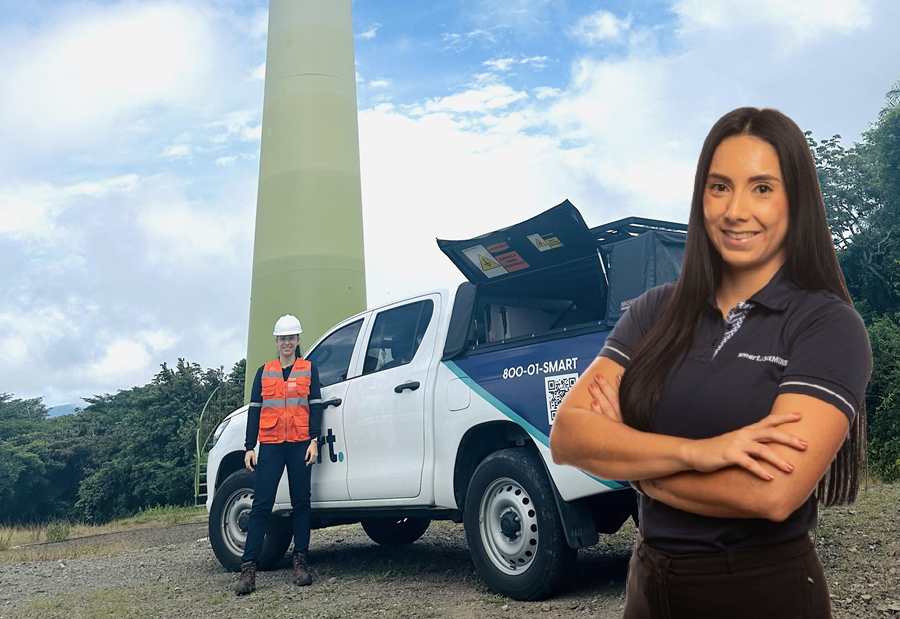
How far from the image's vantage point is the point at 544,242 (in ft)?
21.8

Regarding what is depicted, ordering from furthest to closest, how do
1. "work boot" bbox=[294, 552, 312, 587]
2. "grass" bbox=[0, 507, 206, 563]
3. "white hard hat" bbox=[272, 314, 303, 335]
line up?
"grass" bbox=[0, 507, 206, 563] < "white hard hat" bbox=[272, 314, 303, 335] < "work boot" bbox=[294, 552, 312, 587]

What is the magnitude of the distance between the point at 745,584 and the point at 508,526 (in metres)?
4.42

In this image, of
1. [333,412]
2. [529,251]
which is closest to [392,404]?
[333,412]

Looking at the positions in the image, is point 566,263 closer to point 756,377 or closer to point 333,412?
point 333,412

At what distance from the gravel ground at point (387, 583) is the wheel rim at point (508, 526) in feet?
0.98

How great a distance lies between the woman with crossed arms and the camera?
6.21 ft

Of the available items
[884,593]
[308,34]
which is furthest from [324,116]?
[884,593]

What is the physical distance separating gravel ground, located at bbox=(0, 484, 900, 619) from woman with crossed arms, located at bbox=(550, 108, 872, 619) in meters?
3.65

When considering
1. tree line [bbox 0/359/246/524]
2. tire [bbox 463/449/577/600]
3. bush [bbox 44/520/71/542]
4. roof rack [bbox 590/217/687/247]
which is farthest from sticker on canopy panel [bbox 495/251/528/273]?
tree line [bbox 0/359/246/524]

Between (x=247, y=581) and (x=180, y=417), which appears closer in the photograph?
(x=247, y=581)

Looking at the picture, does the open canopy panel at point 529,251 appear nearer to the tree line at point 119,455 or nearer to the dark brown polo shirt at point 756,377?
the dark brown polo shirt at point 756,377

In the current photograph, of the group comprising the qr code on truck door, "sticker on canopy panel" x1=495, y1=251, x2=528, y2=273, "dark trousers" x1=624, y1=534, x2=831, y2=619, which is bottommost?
"dark trousers" x1=624, y1=534, x2=831, y2=619

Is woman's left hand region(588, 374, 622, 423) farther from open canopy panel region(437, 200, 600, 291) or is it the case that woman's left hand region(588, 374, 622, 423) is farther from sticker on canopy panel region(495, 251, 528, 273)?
sticker on canopy panel region(495, 251, 528, 273)

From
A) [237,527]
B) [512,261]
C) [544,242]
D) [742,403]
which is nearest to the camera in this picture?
[742,403]
